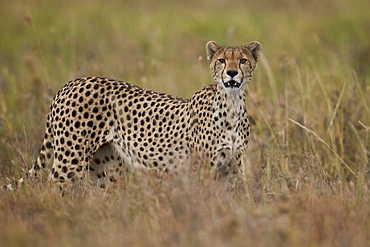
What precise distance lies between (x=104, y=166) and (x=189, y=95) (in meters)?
2.85

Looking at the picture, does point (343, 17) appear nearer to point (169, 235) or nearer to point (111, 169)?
point (111, 169)

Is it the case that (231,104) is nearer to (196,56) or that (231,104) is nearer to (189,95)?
(189,95)

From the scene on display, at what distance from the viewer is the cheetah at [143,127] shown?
14.3ft

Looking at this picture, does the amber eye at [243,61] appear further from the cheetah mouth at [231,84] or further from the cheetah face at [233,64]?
the cheetah mouth at [231,84]

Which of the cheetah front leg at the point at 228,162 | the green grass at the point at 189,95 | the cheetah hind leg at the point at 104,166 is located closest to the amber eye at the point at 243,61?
the cheetah front leg at the point at 228,162

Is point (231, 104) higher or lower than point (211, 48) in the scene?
lower

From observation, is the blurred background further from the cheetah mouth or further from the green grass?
the cheetah mouth

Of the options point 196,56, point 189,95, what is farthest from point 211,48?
point 196,56

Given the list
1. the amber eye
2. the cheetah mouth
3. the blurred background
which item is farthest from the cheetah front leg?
the blurred background

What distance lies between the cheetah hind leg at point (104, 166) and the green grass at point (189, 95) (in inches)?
21.2

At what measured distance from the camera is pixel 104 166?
15.9 ft

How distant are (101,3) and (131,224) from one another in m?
9.42

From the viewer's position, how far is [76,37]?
397 inches

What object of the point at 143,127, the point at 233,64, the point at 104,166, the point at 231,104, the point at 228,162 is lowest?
the point at 104,166
